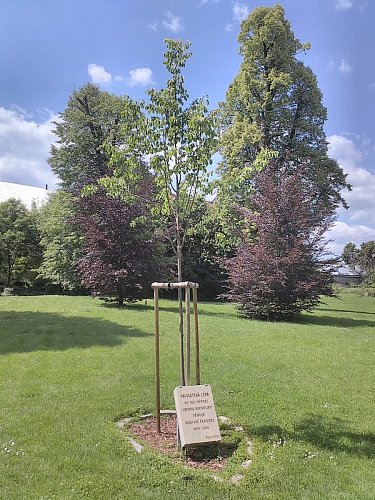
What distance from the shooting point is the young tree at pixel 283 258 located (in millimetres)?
15703

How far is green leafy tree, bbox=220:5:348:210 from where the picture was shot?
24359mm

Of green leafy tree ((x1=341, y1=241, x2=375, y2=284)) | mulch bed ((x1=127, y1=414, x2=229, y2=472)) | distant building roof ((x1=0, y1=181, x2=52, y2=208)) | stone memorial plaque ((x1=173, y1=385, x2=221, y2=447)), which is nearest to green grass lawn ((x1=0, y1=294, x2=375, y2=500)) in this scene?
mulch bed ((x1=127, y1=414, x2=229, y2=472))

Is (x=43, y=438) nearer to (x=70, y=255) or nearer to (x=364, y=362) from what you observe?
Result: (x=364, y=362)

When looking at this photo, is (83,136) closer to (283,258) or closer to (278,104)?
(278,104)

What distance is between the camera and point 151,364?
7738mm

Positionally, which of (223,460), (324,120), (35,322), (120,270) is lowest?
(223,460)

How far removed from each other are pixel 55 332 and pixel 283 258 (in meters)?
8.29

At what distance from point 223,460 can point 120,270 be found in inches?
472

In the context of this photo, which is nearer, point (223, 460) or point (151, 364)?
point (223, 460)

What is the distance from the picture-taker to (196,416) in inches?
178

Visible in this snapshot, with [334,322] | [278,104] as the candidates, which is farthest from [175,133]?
[278,104]

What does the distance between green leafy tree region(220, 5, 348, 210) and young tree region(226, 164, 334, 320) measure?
330 inches

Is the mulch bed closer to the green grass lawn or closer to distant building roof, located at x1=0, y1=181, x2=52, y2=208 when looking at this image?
the green grass lawn

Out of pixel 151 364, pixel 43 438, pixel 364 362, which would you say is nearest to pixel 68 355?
pixel 151 364
